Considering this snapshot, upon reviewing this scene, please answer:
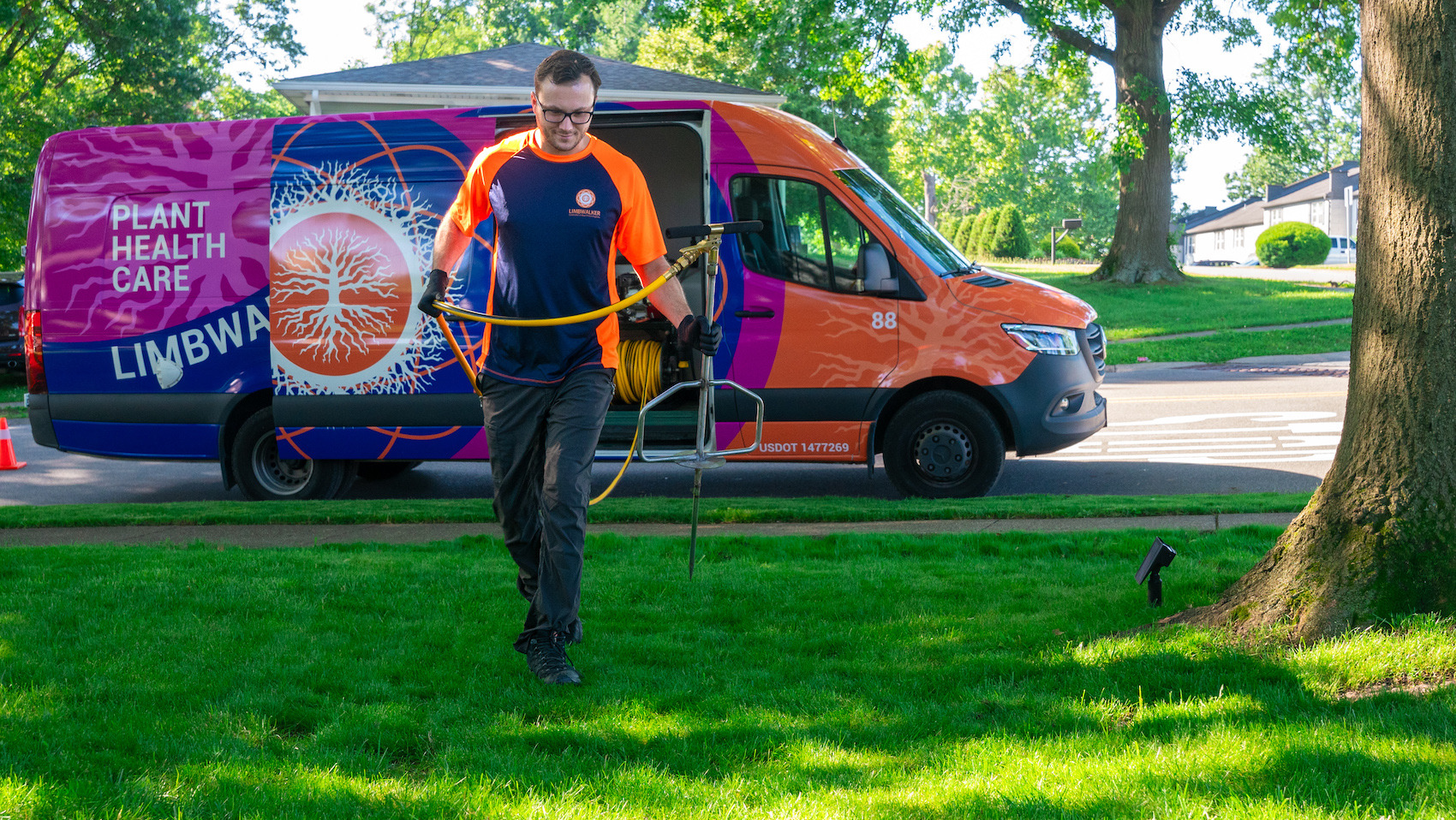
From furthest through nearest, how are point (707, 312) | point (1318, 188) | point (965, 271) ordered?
point (1318, 188), point (965, 271), point (707, 312)

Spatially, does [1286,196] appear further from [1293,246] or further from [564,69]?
[564,69]

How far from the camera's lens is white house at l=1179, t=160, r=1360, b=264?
8625 cm

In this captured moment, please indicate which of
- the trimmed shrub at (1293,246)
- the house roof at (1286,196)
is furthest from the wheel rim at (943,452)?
the house roof at (1286,196)

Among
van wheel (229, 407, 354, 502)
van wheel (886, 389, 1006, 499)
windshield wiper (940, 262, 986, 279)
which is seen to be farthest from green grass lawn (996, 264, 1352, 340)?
van wheel (229, 407, 354, 502)

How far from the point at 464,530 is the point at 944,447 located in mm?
3260

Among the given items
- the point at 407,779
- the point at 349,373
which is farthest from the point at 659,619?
the point at 349,373

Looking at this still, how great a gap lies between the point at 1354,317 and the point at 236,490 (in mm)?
8570

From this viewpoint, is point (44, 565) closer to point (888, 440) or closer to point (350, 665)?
point (350, 665)

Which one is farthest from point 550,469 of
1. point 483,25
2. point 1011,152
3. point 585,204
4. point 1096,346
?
point 1011,152

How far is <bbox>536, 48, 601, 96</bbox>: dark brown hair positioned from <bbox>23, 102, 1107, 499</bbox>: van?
3.61 metres

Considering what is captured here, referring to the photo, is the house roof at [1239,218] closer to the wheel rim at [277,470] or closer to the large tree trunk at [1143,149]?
the large tree trunk at [1143,149]

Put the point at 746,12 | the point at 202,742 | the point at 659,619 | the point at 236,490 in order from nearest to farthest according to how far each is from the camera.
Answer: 1. the point at 202,742
2. the point at 659,619
3. the point at 236,490
4. the point at 746,12

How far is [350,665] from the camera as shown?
165 inches

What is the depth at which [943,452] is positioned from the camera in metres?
8.14
